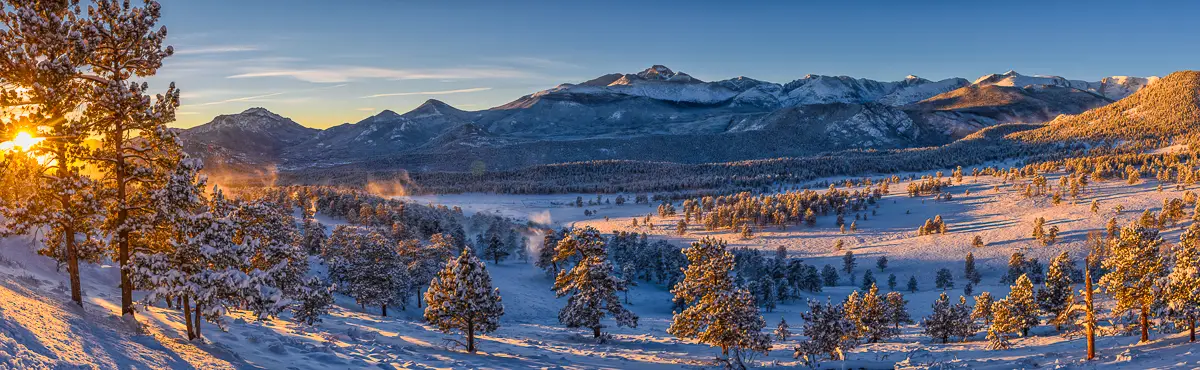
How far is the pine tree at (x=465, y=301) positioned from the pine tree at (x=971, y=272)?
2838 inches

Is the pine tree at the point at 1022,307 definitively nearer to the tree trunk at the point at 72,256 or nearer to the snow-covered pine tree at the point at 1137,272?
the snow-covered pine tree at the point at 1137,272

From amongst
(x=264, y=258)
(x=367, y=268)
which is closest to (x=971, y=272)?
(x=367, y=268)

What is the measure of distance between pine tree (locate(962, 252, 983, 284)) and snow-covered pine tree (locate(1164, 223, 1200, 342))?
55.4 metres

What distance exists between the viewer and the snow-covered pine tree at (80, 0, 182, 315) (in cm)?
1316

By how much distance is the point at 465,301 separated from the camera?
26.3 metres

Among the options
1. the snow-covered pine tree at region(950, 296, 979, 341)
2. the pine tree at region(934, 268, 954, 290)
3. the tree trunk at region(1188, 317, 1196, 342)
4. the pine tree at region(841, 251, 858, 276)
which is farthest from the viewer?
the pine tree at region(841, 251, 858, 276)

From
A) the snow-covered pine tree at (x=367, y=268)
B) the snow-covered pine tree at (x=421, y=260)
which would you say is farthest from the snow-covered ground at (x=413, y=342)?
the snow-covered pine tree at (x=421, y=260)

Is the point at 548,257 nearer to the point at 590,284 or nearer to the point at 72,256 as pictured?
the point at 590,284

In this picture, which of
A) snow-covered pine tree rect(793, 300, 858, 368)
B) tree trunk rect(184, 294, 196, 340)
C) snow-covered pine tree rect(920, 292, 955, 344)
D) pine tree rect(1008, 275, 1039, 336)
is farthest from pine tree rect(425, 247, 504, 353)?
pine tree rect(1008, 275, 1039, 336)

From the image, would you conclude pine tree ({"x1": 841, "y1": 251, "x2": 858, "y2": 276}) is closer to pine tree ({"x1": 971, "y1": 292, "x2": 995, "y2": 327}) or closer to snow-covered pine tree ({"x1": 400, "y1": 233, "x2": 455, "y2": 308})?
pine tree ({"x1": 971, "y1": 292, "x2": 995, "y2": 327})

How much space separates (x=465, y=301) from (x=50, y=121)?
16.0 metres

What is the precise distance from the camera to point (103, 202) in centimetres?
1427

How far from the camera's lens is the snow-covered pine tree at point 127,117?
1316cm

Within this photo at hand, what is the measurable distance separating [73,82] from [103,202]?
2922 mm
